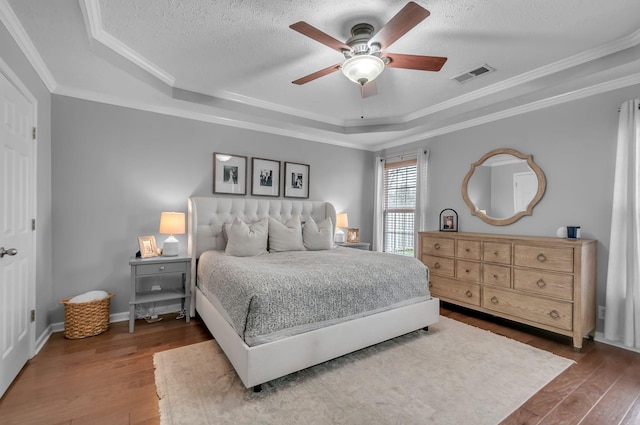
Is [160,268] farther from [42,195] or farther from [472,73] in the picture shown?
[472,73]

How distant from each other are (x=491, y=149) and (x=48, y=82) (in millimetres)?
4923

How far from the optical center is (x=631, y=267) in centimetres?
264

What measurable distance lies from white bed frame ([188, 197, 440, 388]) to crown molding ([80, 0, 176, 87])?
1.39 metres

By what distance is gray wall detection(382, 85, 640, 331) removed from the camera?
288 cm

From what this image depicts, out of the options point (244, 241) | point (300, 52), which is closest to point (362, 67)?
point (300, 52)

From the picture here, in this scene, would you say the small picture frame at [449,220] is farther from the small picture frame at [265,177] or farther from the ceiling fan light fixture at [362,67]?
the ceiling fan light fixture at [362,67]

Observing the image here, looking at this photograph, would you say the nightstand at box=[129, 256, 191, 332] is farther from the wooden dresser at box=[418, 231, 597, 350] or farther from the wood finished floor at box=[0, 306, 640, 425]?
the wooden dresser at box=[418, 231, 597, 350]

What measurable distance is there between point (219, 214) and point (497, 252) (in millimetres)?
3358

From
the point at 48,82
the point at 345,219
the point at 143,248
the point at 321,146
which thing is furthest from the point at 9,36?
the point at 345,219

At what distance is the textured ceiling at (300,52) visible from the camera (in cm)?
201

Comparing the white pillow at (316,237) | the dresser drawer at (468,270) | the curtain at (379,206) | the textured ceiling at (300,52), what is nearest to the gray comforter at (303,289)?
the white pillow at (316,237)

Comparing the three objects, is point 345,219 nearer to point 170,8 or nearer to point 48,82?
point 170,8

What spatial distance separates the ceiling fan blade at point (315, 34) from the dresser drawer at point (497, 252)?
2.60 meters

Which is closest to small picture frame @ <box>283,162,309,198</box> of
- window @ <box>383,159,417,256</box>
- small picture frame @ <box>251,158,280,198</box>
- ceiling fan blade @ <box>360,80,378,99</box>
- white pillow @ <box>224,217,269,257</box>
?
small picture frame @ <box>251,158,280,198</box>
